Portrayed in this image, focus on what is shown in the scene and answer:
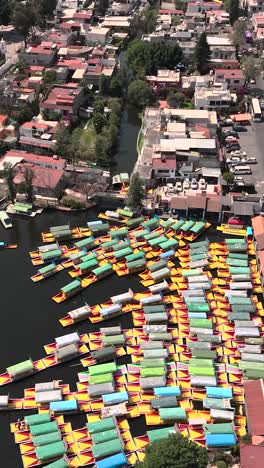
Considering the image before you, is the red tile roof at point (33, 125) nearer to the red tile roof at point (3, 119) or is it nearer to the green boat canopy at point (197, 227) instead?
the red tile roof at point (3, 119)

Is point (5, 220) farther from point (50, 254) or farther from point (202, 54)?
point (202, 54)

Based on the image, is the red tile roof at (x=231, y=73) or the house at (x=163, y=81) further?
the red tile roof at (x=231, y=73)

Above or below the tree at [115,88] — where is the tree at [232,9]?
above

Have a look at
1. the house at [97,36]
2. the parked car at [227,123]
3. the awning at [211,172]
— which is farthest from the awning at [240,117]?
the house at [97,36]

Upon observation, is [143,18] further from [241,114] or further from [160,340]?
[160,340]

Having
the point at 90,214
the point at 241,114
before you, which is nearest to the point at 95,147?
the point at 90,214

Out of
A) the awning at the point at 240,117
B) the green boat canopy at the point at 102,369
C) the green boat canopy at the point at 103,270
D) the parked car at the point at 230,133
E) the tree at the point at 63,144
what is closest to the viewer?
the green boat canopy at the point at 102,369
